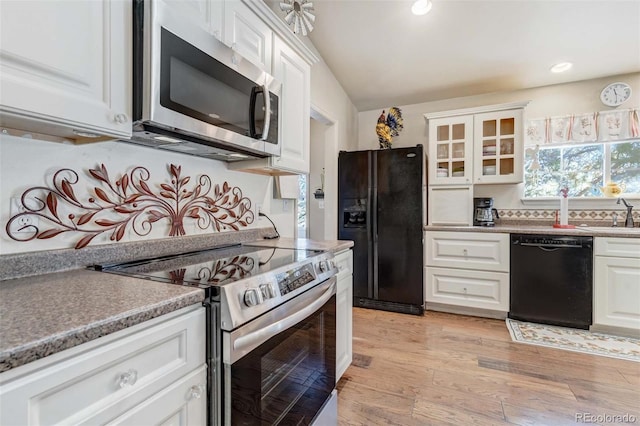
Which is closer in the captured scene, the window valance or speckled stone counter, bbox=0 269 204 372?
speckled stone counter, bbox=0 269 204 372

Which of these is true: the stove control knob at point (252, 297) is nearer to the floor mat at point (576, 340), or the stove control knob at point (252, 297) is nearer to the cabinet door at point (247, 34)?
the cabinet door at point (247, 34)

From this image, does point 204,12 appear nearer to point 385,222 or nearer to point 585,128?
point 385,222

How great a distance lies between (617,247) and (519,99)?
183cm

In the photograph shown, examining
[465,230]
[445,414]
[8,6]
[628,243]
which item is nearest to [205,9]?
[8,6]

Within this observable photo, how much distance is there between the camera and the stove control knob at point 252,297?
0.91 meters

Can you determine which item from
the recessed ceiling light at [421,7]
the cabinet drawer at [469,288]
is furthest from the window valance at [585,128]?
the recessed ceiling light at [421,7]

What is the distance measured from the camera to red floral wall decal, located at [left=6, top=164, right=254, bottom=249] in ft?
3.43

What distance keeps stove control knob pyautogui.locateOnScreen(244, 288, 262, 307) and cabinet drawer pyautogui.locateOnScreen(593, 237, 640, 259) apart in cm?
306

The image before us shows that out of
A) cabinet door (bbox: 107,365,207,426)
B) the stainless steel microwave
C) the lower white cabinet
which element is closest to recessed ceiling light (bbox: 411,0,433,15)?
the stainless steel microwave

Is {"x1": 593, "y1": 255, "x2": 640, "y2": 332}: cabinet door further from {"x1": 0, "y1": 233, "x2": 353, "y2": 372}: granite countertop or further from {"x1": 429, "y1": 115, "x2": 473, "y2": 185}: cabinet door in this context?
{"x1": 0, "y1": 233, "x2": 353, "y2": 372}: granite countertop

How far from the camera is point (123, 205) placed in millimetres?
1281

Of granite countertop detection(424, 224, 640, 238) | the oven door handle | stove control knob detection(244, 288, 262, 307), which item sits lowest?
the oven door handle

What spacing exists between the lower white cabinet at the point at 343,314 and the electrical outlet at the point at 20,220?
136 cm

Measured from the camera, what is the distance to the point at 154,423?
0.73m
